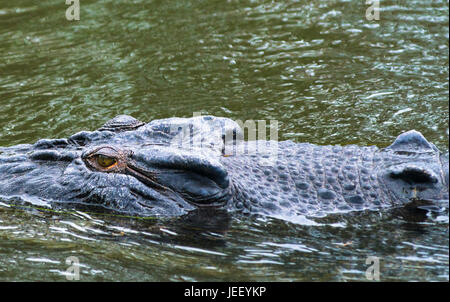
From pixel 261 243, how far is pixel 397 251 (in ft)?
3.36

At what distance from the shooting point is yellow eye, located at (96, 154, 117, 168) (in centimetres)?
552

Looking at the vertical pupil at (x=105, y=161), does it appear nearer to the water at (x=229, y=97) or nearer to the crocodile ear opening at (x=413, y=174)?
the water at (x=229, y=97)

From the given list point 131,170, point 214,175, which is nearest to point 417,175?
point 214,175

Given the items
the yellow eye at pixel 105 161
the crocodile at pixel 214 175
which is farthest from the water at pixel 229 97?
the yellow eye at pixel 105 161

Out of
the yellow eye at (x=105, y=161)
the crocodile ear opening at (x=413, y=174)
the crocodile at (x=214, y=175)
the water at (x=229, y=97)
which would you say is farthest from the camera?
the yellow eye at (x=105, y=161)

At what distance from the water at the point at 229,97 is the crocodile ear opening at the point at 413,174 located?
289 millimetres

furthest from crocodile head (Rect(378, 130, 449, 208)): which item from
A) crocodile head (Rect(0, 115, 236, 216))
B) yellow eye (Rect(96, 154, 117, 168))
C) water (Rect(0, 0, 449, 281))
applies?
yellow eye (Rect(96, 154, 117, 168))

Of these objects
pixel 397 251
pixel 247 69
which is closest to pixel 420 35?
pixel 247 69

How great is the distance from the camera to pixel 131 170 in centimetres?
547

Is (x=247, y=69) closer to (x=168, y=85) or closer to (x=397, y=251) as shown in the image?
(x=168, y=85)

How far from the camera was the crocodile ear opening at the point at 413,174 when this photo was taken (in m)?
5.08

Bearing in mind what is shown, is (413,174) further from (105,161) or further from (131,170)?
(105,161)

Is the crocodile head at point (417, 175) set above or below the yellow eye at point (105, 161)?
below

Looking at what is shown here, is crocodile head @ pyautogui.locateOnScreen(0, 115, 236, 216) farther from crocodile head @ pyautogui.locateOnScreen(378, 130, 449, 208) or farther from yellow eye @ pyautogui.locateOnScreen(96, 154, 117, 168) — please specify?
crocodile head @ pyautogui.locateOnScreen(378, 130, 449, 208)
